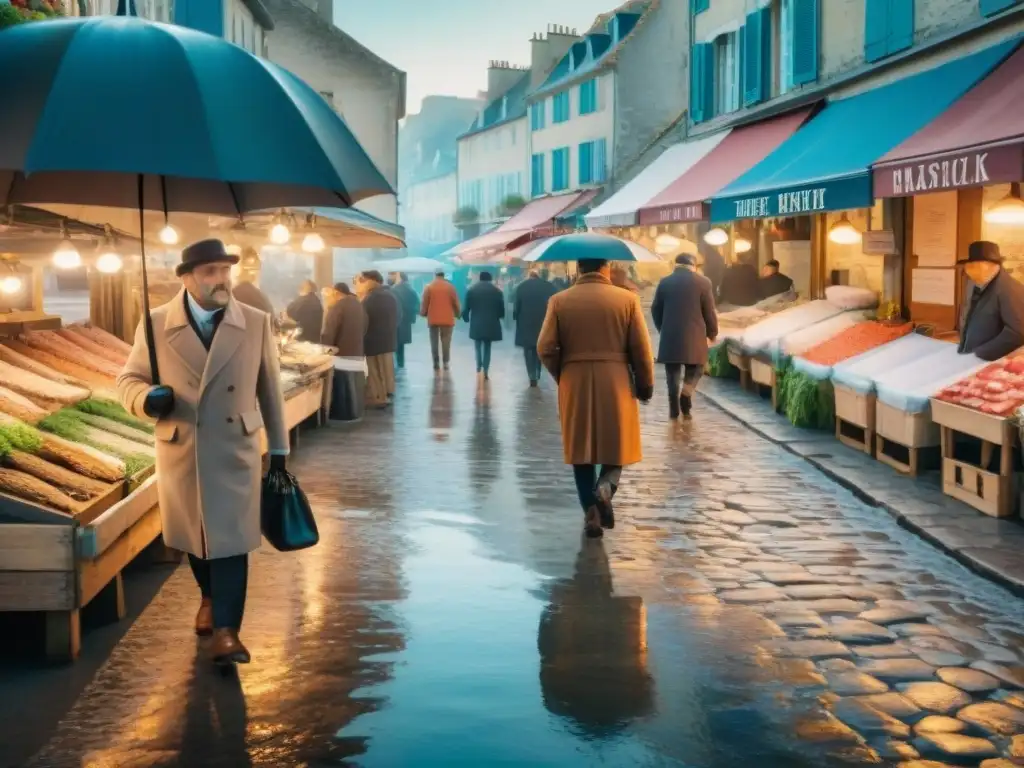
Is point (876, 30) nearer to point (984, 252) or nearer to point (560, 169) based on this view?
point (984, 252)

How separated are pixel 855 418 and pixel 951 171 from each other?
2.90 metres

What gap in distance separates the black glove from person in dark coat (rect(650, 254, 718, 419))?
33.3 feet

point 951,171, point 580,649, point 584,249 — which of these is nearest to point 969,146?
point 951,171

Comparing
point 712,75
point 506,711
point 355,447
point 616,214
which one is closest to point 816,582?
point 506,711

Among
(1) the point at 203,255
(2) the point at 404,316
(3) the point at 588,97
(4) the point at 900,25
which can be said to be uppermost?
(3) the point at 588,97

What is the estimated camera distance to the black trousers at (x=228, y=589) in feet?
19.4

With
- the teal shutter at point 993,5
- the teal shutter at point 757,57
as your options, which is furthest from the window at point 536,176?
the teal shutter at point 993,5

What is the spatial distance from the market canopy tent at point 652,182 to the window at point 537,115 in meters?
21.8

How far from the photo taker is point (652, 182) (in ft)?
79.2

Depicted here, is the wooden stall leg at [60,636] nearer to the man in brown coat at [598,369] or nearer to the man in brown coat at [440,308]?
the man in brown coat at [598,369]

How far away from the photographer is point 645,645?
6.24 metres

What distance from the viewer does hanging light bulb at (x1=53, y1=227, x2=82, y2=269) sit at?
8.86 metres

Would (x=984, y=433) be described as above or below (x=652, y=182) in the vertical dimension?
below

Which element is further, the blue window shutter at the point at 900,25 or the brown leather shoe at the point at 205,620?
the blue window shutter at the point at 900,25
